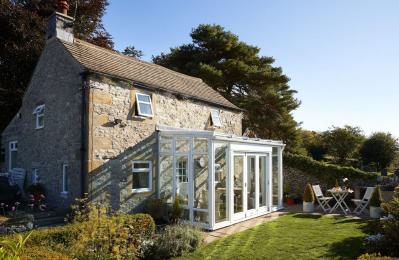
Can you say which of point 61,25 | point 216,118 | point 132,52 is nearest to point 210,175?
point 216,118

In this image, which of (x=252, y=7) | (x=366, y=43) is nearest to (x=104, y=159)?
(x=252, y=7)

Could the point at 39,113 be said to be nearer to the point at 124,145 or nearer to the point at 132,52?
the point at 124,145

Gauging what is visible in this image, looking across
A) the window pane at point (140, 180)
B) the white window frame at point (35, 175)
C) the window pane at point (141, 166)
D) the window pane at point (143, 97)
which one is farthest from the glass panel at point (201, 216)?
the white window frame at point (35, 175)

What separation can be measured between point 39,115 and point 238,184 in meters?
8.41

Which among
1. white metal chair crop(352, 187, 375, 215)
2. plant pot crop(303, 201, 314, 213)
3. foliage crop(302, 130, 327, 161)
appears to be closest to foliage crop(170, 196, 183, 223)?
plant pot crop(303, 201, 314, 213)

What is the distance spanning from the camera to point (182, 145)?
12.1 meters

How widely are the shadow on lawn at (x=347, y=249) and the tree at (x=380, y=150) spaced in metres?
27.2

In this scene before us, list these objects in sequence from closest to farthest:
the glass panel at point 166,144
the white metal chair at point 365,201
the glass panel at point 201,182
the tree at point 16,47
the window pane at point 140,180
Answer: the glass panel at point 201,182
the window pane at point 140,180
the glass panel at point 166,144
the white metal chair at point 365,201
the tree at point 16,47

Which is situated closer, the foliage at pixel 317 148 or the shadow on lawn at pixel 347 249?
the shadow on lawn at pixel 347 249

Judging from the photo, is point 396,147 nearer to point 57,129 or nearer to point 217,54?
point 217,54

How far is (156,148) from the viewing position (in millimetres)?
12742

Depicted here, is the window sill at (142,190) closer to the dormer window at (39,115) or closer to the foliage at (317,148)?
the dormer window at (39,115)

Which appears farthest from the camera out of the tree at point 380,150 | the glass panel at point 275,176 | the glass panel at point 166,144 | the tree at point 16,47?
the tree at point 380,150

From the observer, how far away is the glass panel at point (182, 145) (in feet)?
38.9
